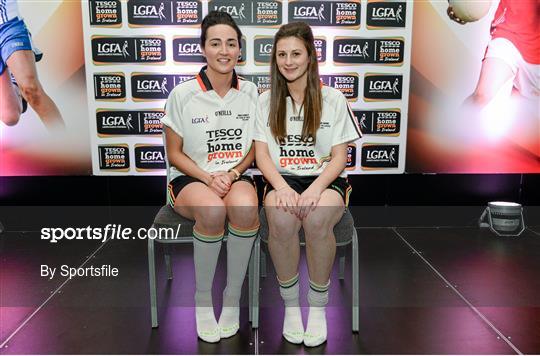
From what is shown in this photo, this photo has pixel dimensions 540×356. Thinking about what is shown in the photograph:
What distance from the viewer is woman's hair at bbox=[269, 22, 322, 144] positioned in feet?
6.51

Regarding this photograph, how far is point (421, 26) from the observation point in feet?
10.8

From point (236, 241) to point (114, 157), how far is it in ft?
5.85

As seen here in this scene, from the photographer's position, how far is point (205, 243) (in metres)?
1.92

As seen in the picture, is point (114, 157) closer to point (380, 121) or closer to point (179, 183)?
point (179, 183)

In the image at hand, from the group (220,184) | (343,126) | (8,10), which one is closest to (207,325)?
(220,184)

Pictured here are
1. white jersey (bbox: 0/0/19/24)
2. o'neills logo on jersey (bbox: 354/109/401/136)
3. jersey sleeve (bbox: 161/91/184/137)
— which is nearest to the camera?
jersey sleeve (bbox: 161/91/184/137)

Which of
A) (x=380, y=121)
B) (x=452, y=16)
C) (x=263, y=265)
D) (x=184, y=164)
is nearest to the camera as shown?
(x=184, y=164)

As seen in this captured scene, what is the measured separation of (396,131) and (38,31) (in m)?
2.42

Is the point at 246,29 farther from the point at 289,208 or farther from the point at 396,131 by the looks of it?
the point at 289,208

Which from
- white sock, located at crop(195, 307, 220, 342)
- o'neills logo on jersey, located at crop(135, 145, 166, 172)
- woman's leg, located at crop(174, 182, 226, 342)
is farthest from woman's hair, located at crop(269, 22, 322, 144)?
o'neills logo on jersey, located at crop(135, 145, 166, 172)

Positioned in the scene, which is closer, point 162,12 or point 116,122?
point 162,12

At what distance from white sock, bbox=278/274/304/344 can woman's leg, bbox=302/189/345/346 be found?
0.11 feet

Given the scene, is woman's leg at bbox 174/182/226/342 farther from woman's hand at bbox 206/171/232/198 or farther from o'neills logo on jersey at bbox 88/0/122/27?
o'neills logo on jersey at bbox 88/0/122/27

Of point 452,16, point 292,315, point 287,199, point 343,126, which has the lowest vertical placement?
point 292,315
